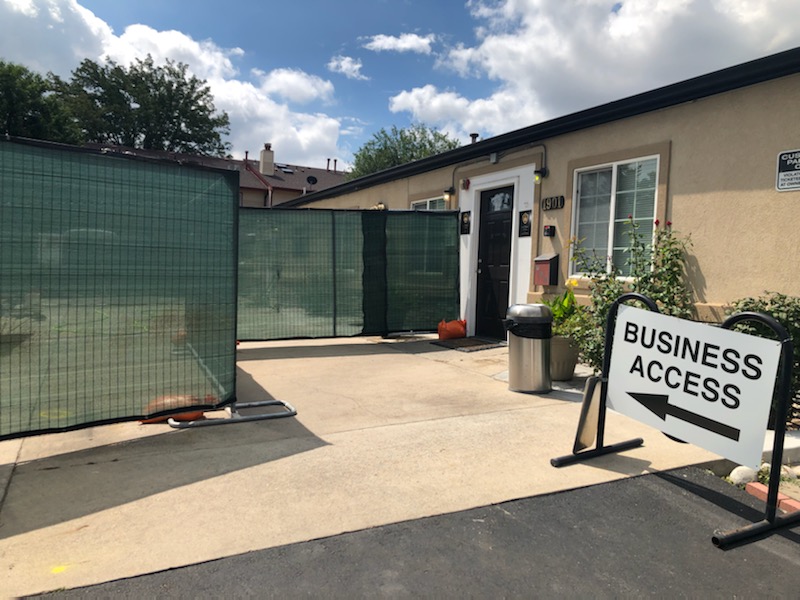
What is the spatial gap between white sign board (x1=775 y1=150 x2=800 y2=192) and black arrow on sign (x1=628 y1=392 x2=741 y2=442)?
3.12 m

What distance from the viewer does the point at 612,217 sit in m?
7.06

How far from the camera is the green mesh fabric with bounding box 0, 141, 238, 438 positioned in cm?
361

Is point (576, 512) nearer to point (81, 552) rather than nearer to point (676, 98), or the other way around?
point (81, 552)

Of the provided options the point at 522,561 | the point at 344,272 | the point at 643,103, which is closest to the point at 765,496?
the point at 522,561

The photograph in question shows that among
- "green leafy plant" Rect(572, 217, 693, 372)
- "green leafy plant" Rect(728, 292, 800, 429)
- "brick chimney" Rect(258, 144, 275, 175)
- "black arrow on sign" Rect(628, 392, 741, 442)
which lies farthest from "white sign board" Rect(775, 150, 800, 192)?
"brick chimney" Rect(258, 144, 275, 175)

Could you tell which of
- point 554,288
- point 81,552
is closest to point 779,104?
point 554,288

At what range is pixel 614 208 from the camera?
7.05 meters

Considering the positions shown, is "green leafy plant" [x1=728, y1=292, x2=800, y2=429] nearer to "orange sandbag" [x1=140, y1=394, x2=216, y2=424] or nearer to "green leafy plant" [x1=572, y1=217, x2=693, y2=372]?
"green leafy plant" [x1=572, y1=217, x2=693, y2=372]

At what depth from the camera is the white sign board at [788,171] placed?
5188mm

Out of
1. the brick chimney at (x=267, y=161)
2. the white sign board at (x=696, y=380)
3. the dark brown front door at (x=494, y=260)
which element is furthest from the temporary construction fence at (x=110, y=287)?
the brick chimney at (x=267, y=161)

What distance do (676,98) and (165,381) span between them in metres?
6.12

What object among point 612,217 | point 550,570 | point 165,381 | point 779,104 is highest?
point 779,104

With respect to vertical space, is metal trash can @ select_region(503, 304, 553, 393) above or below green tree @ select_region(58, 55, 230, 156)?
below

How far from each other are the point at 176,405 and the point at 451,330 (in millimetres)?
5634
